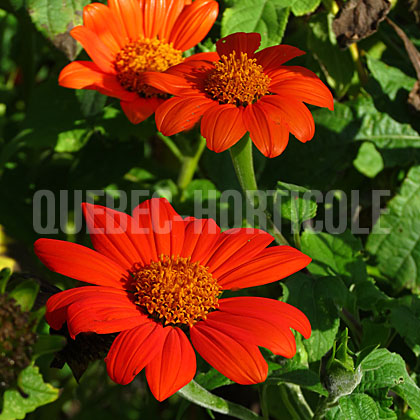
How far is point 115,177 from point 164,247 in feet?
1.54

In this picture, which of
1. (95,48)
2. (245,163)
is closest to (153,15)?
(95,48)

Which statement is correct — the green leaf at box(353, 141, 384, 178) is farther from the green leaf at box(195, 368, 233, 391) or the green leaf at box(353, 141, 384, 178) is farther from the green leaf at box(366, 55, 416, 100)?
the green leaf at box(195, 368, 233, 391)

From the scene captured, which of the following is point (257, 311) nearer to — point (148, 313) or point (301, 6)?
point (148, 313)

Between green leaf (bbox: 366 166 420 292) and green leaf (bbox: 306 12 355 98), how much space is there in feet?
0.72

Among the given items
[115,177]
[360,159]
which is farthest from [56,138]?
[360,159]

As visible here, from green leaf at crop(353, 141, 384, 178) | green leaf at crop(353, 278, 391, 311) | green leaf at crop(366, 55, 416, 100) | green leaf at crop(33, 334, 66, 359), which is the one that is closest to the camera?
green leaf at crop(33, 334, 66, 359)

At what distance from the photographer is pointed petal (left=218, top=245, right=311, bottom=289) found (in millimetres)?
848

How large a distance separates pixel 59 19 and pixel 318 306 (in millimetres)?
647

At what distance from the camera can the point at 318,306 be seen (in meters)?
0.99

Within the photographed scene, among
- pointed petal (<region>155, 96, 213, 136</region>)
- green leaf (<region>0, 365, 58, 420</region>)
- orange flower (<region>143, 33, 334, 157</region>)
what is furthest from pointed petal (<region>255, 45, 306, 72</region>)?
green leaf (<region>0, 365, 58, 420</region>)

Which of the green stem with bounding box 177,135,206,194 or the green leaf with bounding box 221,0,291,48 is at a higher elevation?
the green leaf with bounding box 221,0,291,48

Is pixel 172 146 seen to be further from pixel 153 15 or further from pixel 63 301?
pixel 63 301

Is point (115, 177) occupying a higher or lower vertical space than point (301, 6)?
lower

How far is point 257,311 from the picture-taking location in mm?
801
